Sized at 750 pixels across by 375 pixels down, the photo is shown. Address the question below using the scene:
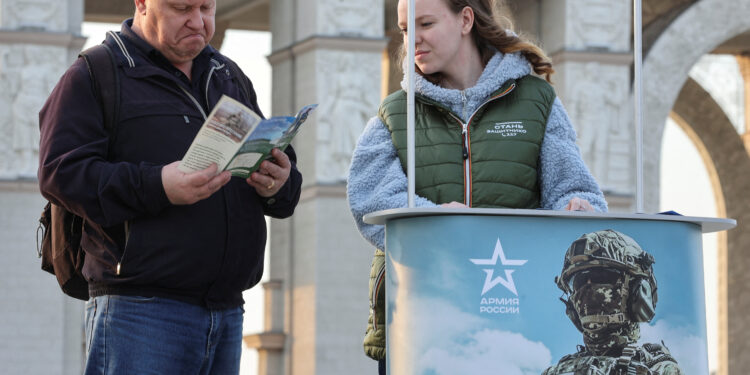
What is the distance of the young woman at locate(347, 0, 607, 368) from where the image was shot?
5.05 metres

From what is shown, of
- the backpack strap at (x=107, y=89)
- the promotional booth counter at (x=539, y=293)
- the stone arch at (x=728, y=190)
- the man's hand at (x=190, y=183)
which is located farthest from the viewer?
the stone arch at (x=728, y=190)

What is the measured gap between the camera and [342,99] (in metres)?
19.1

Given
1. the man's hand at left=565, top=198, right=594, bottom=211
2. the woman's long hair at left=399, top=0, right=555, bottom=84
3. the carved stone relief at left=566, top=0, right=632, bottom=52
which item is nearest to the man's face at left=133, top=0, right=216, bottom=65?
the woman's long hair at left=399, top=0, right=555, bottom=84

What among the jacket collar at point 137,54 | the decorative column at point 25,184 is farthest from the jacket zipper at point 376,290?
the decorative column at point 25,184

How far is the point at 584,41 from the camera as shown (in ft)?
67.0

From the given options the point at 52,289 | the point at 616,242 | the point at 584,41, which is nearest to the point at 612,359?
the point at 616,242

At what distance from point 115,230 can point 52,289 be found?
46.1ft

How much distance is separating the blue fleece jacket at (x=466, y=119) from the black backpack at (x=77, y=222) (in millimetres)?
869

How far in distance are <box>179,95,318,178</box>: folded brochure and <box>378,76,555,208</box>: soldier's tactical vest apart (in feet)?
1.97

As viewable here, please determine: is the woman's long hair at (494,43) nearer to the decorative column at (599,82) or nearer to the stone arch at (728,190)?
the decorative column at (599,82)

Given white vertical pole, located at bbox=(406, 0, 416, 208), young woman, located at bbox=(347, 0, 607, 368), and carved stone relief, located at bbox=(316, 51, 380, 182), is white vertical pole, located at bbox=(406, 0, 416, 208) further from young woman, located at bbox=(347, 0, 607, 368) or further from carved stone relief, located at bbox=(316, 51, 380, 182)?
carved stone relief, located at bbox=(316, 51, 380, 182)

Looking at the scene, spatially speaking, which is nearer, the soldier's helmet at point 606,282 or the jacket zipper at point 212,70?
the soldier's helmet at point 606,282

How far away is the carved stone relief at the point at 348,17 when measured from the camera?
19031 mm

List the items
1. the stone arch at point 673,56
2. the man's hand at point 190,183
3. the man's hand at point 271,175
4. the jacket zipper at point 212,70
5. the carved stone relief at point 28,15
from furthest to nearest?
1. the stone arch at point 673,56
2. the carved stone relief at point 28,15
3. the jacket zipper at point 212,70
4. the man's hand at point 271,175
5. the man's hand at point 190,183
